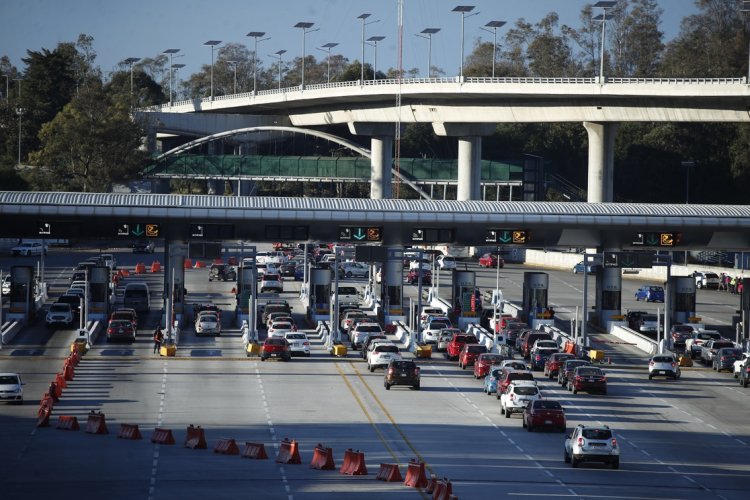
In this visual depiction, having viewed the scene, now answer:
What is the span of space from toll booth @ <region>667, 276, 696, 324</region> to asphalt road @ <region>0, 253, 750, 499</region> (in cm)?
790

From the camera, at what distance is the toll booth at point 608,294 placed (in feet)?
224

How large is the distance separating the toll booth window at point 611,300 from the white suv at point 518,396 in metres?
26.7

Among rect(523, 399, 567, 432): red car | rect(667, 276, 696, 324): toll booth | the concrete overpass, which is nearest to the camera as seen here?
rect(523, 399, 567, 432): red car

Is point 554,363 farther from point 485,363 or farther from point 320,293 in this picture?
point 320,293

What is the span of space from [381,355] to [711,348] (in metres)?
14.2

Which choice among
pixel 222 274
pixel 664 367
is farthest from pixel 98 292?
pixel 664 367

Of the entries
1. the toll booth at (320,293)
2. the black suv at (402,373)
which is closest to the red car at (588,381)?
the black suv at (402,373)

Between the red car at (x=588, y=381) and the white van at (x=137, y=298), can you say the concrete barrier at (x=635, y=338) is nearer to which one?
the red car at (x=588, y=381)

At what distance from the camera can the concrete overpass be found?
320 feet

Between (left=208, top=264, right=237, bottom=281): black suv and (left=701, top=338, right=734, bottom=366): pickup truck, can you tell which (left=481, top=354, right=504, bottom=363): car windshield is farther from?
(left=208, top=264, right=237, bottom=281): black suv

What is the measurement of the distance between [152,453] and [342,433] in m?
5.74

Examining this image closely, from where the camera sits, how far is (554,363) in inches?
2068

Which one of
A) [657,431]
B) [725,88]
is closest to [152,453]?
[657,431]

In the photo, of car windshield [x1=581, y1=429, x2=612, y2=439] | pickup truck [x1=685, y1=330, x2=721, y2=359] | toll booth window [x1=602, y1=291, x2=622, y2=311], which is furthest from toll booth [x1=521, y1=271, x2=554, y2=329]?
car windshield [x1=581, y1=429, x2=612, y2=439]
